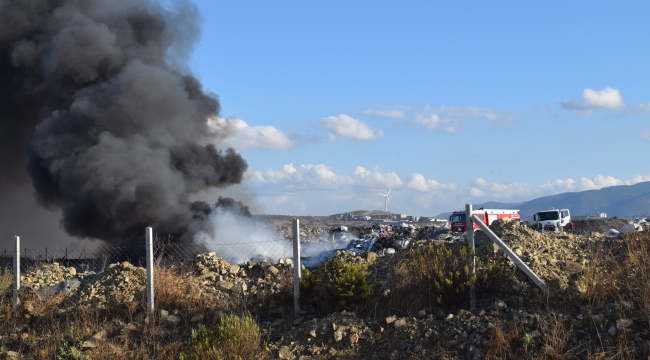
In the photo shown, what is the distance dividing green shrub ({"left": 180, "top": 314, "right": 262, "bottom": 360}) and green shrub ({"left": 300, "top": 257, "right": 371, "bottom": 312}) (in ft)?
4.91

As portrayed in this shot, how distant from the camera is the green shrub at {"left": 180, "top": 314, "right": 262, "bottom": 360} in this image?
20.2 ft

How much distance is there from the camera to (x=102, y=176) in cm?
3034

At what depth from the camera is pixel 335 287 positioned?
800 cm

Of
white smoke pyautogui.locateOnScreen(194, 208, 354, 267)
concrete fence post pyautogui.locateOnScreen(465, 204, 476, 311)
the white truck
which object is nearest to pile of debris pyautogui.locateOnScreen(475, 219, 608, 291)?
concrete fence post pyautogui.locateOnScreen(465, 204, 476, 311)

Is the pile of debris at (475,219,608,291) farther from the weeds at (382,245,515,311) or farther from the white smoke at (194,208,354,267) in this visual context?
the white smoke at (194,208,354,267)

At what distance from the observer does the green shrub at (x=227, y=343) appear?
6148 millimetres

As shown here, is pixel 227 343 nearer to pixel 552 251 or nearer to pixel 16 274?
pixel 16 274

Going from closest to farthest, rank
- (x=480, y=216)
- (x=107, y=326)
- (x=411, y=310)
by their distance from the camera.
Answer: (x=411, y=310), (x=107, y=326), (x=480, y=216)

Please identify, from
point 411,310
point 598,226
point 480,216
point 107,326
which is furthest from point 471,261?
point 598,226

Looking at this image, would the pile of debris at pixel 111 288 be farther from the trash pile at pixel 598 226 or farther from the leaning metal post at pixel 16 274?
the trash pile at pixel 598 226

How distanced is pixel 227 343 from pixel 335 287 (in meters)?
2.08

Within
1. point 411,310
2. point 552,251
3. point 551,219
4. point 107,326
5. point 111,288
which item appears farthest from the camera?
point 551,219

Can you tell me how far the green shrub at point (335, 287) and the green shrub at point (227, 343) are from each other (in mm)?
1495

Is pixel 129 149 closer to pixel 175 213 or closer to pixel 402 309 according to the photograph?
pixel 175 213
